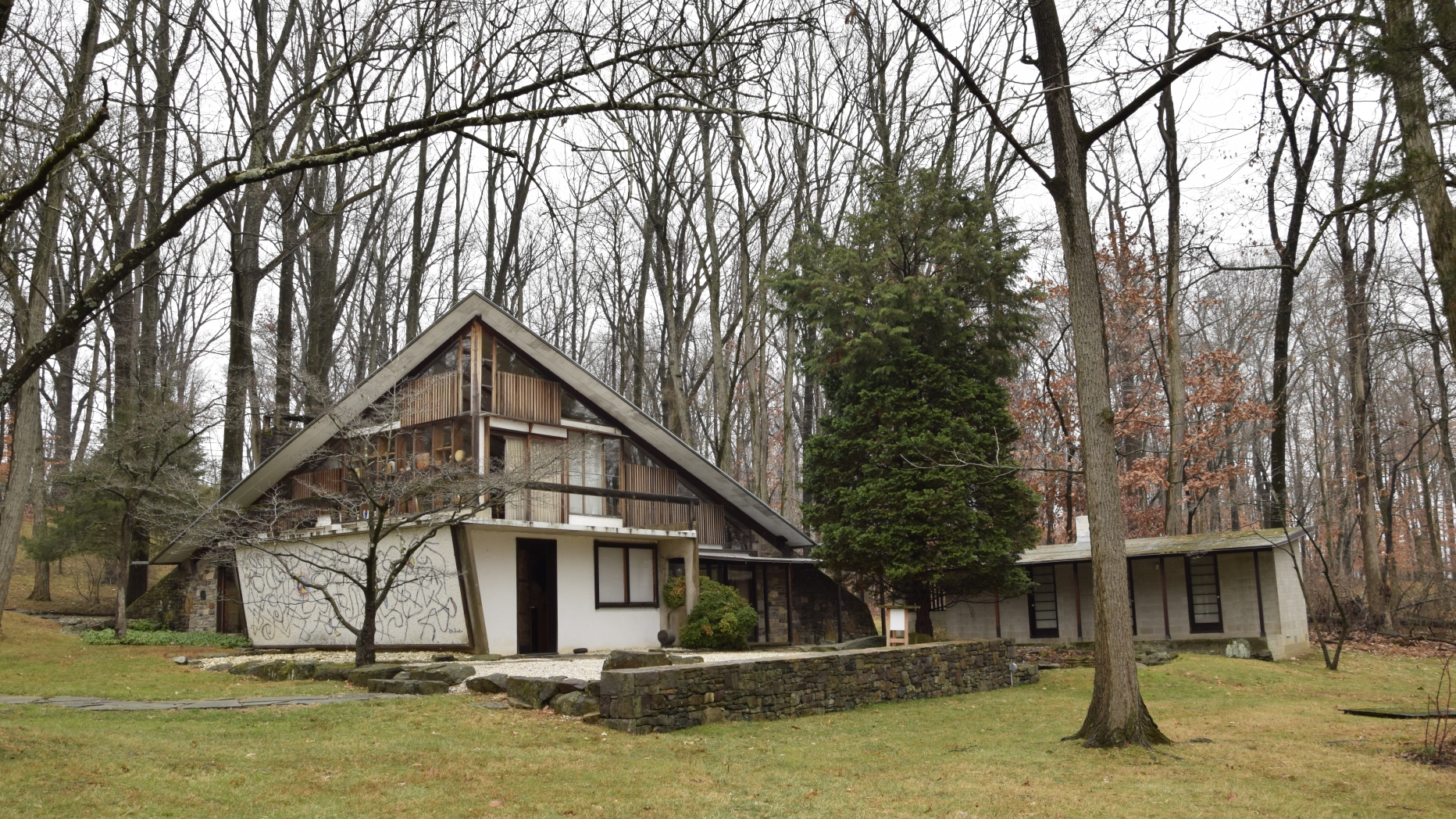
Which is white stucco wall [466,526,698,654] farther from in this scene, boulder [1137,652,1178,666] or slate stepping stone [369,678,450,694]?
boulder [1137,652,1178,666]

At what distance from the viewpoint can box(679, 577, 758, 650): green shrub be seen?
1972 cm

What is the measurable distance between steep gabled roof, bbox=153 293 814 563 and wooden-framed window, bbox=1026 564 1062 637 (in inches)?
279

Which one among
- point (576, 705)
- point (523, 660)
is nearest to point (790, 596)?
point (523, 660)

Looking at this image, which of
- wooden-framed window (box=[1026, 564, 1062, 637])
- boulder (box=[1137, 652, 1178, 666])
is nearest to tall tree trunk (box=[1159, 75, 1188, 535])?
wooden-framed window (box=[1026, 564, 1062, 637])

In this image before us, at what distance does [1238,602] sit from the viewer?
22.9 metres

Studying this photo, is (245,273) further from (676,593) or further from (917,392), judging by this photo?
(917,392)

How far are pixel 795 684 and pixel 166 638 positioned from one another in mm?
14530

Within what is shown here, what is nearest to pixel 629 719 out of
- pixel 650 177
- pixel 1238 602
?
pixel 1238 602

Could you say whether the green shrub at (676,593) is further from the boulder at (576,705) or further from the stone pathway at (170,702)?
the boulder at (576,705)

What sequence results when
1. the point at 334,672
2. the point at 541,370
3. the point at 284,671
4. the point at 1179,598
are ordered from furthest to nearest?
the point at 1179,598, the point at 541,370, the point at 284,671, the point at 334,672

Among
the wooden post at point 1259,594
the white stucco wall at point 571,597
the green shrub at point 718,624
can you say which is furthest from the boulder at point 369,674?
the wooden post at point 1259,594

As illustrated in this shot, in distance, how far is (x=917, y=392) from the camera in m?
19.2

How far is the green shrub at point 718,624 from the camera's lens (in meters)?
19.7

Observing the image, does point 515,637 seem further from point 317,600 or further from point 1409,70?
point 1409,70
